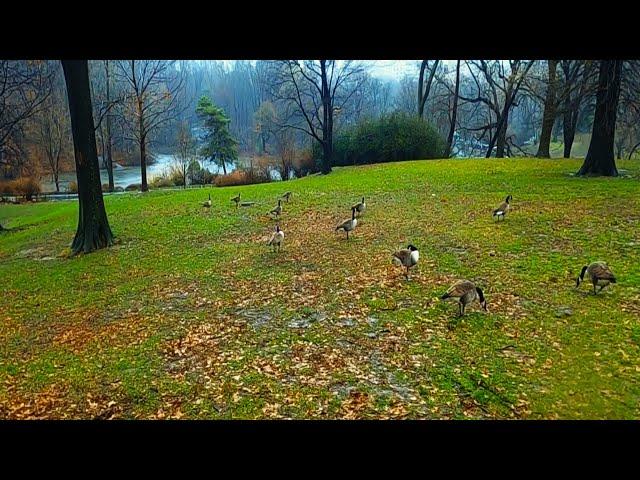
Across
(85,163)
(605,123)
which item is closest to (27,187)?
(85,163)

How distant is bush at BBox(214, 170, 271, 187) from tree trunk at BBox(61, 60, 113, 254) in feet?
48.8

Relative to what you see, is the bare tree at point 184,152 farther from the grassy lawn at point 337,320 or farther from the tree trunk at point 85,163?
the tree trunk at point 85,163

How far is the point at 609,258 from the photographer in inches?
295

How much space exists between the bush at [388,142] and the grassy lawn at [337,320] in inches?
570

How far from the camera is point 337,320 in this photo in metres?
6.16

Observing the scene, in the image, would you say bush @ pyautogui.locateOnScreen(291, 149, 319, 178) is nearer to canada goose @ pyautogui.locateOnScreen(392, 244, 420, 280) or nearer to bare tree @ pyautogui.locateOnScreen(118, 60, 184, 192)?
bare tree @ pyautogui.locateOnScreen(118, 60, 184, 192)

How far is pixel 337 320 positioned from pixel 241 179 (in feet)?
67.9

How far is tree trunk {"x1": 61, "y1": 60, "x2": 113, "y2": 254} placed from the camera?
9.94m

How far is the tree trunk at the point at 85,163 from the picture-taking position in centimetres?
994

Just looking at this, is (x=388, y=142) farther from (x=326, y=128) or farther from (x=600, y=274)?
(x=600, y=274)

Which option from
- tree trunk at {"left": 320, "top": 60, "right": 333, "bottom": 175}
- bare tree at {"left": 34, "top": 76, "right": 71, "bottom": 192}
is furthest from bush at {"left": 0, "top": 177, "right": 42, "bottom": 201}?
tree trunk at {"left": 320, "top": 60, "right": 333, "bottom": 175}
